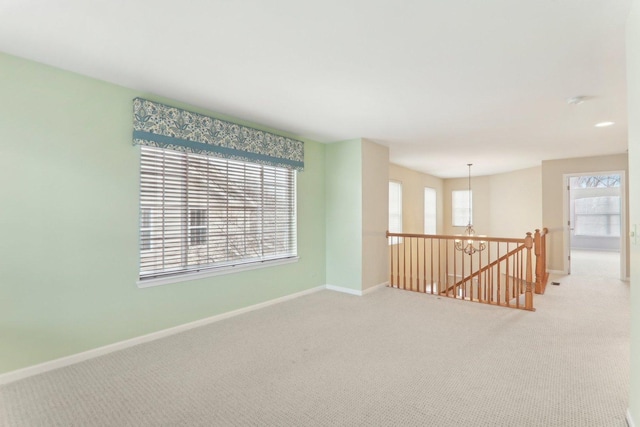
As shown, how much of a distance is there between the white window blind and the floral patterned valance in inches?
4.4

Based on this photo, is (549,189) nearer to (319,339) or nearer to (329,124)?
(329,124)

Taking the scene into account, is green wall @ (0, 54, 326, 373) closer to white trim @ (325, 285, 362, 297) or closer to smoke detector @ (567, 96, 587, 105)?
white trim @ (325, 285, 362, 297)

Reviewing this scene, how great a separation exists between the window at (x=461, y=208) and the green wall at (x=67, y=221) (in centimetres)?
796

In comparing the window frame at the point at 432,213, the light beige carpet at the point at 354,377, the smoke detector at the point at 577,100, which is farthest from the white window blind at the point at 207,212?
the window frame at the point at 432,213

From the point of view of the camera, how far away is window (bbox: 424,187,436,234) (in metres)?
8.33

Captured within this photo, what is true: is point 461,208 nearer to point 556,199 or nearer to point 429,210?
point 429,210

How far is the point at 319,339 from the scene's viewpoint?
119 inches

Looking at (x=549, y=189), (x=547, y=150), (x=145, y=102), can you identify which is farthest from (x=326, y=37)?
(x=549, y=189)

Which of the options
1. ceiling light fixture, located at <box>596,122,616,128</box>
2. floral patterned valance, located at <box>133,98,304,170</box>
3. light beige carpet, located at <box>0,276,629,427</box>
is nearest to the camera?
light beige carpet, located at <box>0,276,629,427</box>

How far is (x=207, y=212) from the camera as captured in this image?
3426mm

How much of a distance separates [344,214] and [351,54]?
2797 millimetres

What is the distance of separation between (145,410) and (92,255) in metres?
1.40

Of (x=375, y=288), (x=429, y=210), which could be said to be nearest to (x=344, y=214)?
(x=375, y=288)

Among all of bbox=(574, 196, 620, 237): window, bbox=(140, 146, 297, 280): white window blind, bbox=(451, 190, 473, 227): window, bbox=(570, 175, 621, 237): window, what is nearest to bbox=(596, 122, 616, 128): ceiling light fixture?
bbox=(140, 146, 297, 280): white window blind
